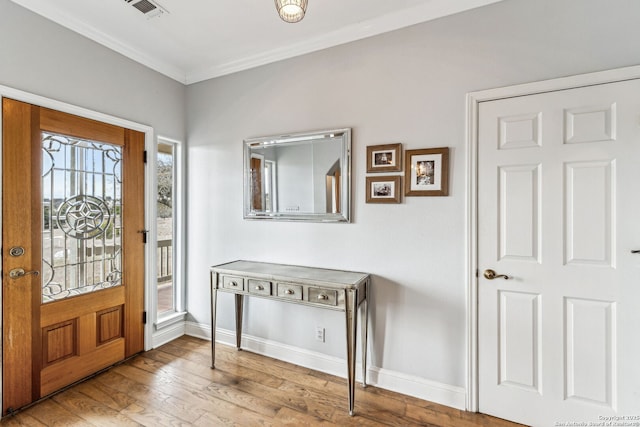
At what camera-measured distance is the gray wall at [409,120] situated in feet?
5.68

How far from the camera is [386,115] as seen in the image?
217cm

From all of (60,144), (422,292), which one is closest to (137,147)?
(60,144)

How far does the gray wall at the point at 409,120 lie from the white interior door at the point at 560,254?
0.18 m

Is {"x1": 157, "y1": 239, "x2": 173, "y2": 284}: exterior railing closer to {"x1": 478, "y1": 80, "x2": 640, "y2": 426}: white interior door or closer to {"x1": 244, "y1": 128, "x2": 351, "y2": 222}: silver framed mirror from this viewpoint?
{"x1": 244, "y1": 128, "x2": 351, "y2": 222}: silver framed mirror

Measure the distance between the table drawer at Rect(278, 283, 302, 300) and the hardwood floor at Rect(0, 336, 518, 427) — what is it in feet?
2.30

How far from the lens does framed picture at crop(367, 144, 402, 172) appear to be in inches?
83.7

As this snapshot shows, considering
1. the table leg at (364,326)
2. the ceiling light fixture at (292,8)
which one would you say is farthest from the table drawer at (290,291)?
the ceiling light fixture at (292,8)

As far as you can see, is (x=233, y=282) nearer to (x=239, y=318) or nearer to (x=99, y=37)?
(x=239, y=318)

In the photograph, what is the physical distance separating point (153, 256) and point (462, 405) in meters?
2.86

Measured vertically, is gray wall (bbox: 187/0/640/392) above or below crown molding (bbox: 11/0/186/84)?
below

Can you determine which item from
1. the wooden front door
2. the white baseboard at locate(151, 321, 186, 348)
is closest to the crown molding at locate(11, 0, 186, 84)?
the wooden front door

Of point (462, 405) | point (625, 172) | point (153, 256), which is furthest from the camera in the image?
point (153, 256)

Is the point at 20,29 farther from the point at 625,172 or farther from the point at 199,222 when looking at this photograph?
the point at 625,172

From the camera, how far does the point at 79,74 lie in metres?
2.23
